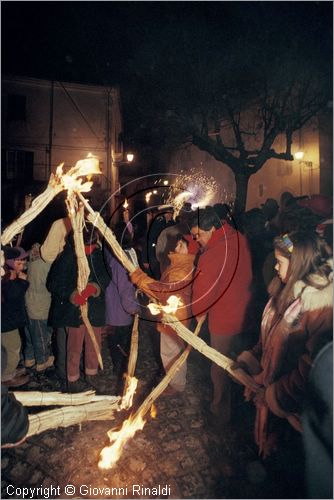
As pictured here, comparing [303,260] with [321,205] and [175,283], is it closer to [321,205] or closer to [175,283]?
[321,205]

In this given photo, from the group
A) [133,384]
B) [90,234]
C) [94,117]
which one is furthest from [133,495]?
[94,117]

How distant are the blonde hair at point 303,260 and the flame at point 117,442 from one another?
221 cm

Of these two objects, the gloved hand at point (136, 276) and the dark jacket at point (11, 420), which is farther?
the gloved hand at point (136, 276)

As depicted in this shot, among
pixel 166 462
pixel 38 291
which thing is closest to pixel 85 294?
pixel 38 291

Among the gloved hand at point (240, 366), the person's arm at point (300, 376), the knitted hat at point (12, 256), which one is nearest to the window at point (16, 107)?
the knitted hat at point (12, 256)

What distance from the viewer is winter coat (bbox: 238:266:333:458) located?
8.85 feet

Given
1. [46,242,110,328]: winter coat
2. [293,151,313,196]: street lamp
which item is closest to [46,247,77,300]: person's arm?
[46,242,110,328]: winter coat

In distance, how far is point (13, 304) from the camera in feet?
16.3

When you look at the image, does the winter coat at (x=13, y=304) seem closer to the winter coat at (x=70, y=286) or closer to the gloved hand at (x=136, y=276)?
the winter coat at (x=70, y=286)

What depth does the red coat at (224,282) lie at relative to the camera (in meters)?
4.23

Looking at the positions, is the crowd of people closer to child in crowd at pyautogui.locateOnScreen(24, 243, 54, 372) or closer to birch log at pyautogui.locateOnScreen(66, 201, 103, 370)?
child in crowd at pyautogui.locateOnScreen(24, 243, 54, 372)

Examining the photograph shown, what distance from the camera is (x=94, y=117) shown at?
24688 millimetres

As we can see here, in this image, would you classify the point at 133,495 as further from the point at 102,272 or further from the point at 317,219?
the point at 317,219

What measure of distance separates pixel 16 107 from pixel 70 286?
23661 millimetres
